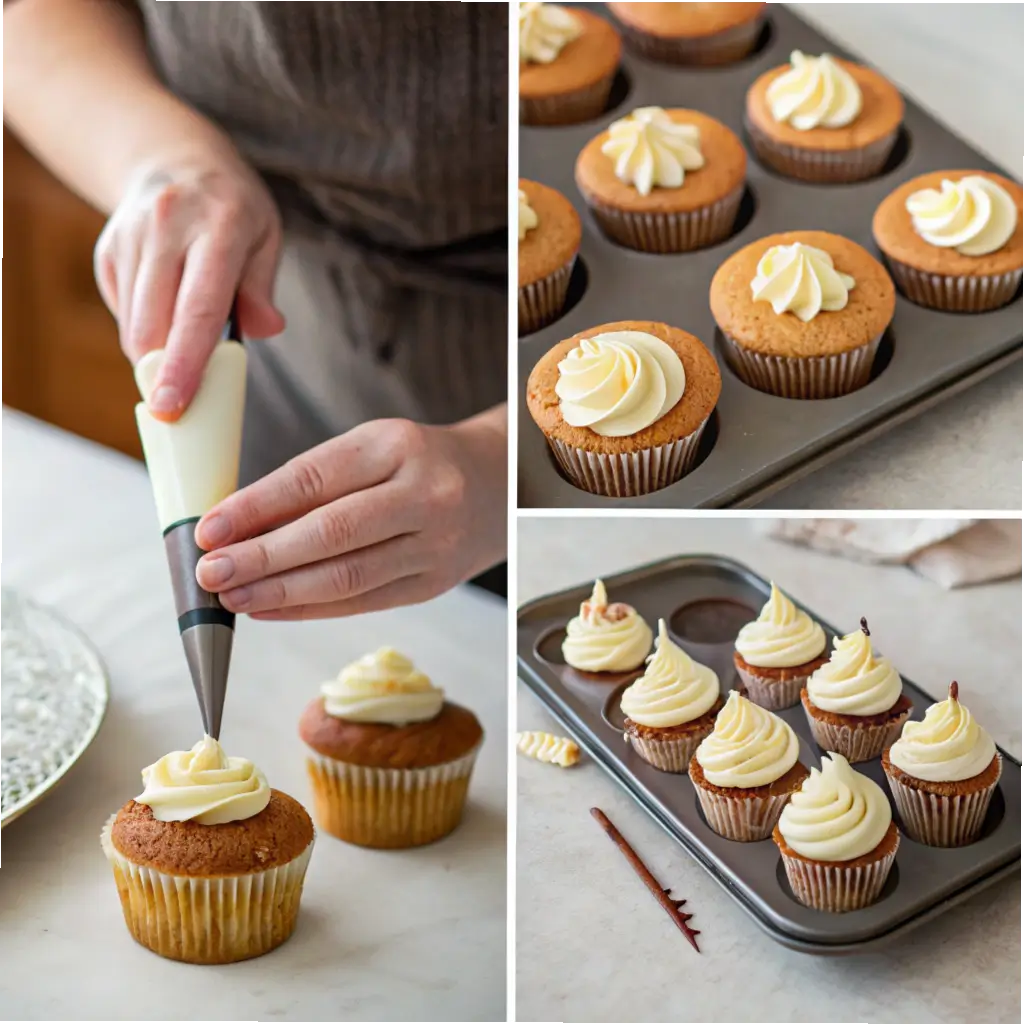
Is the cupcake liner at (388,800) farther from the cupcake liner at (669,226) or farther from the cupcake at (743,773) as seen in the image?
the cupcake liner at (669,226)

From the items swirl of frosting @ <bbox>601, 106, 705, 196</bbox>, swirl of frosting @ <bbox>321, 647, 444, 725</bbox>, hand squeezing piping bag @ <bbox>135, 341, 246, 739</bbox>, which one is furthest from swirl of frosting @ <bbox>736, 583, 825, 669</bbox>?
hand squeezing piping bag @ <bbox>135, 341, 246, 739</bbox>

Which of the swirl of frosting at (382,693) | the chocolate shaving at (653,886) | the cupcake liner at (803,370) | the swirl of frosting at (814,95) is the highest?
the swirl of frosting at (814,95)

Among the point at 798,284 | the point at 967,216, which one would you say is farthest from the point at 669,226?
the point at 967,216

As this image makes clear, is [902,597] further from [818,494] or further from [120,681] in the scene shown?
[120,681]

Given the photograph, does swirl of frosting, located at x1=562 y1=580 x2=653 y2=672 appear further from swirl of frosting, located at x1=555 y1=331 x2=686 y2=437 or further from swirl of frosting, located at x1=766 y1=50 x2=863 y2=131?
swirl of frosting, located at x1=766 y1=50 x2=863 y2=131

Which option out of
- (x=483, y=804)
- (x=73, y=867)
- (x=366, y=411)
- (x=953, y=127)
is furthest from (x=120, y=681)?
(x=953, y=127)

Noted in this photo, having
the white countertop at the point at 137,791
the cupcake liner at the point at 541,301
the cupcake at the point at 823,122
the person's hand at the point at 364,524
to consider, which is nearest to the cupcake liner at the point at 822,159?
the cupcake at the point at 823,122
